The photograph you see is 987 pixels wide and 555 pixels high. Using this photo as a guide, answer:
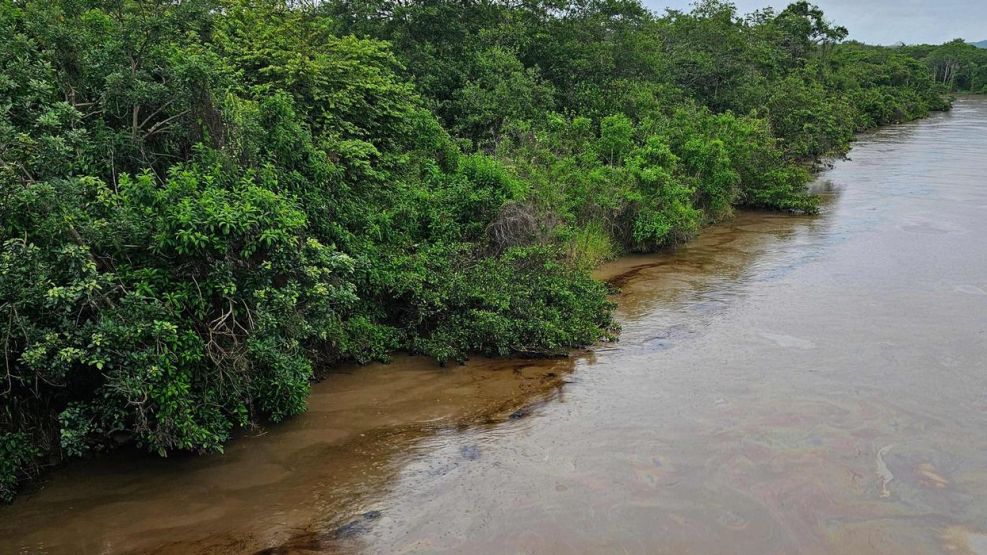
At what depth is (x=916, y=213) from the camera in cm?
1872

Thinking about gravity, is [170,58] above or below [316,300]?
above

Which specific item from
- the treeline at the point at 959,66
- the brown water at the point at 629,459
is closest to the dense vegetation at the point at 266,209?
the brown water at the point at 629,459

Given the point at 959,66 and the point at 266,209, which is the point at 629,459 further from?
the point at 959,66

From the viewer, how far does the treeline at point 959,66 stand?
232ft

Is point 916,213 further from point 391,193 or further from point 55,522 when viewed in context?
point 55,522

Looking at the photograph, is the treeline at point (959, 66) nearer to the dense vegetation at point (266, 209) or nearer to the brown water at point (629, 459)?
the dense vegetation at point (266, 209)

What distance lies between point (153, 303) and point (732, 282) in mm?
10407

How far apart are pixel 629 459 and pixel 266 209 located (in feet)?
14.0

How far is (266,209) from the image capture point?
6570mm

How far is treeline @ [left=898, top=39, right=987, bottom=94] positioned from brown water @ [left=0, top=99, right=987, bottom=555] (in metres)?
73.9

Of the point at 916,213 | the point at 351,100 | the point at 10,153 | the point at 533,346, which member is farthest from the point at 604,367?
the point at 916,213

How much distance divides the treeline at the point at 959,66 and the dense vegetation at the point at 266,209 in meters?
69.2

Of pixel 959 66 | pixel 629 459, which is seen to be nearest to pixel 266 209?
pixel 629 459

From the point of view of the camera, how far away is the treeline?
7062cm
